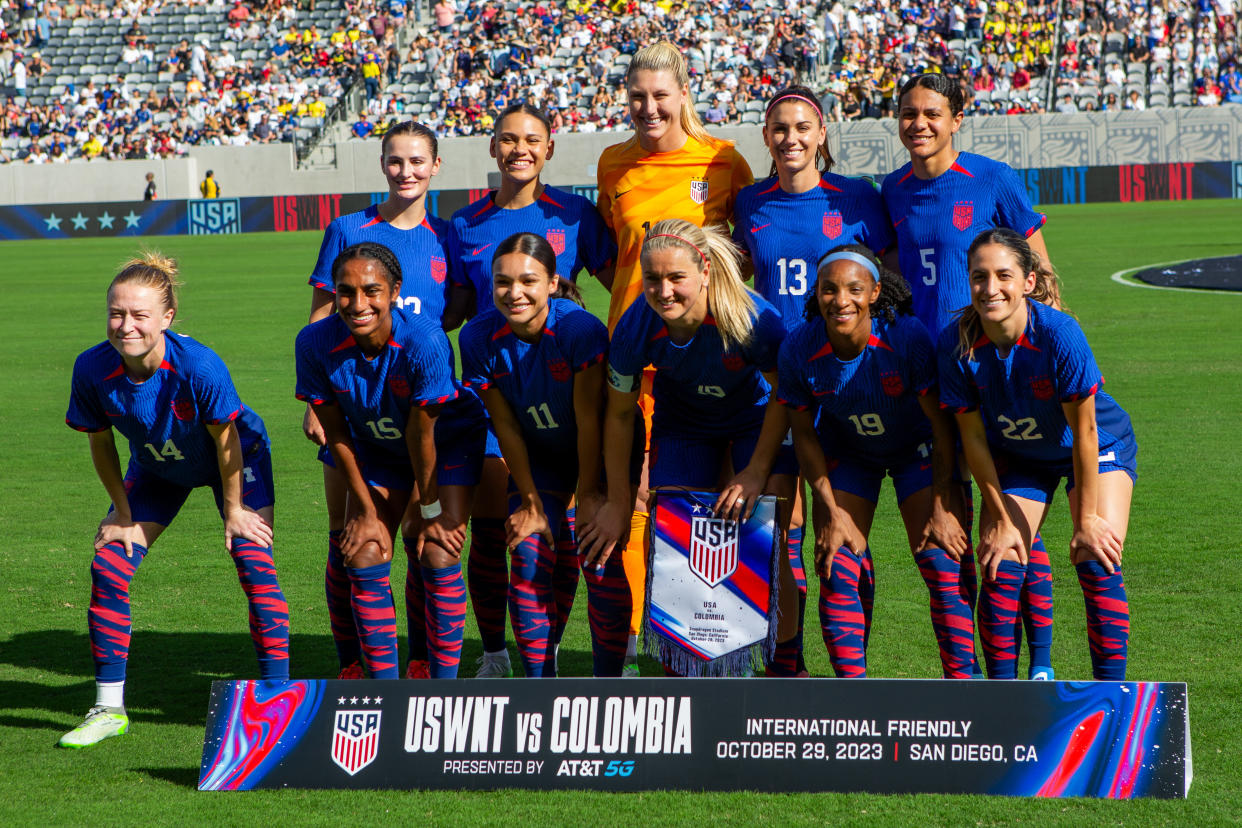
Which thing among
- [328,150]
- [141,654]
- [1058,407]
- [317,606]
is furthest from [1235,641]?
[328,150]

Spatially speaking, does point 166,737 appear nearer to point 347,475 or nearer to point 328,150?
point 347,475

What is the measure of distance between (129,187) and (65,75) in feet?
24.2

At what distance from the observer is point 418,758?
3930mm

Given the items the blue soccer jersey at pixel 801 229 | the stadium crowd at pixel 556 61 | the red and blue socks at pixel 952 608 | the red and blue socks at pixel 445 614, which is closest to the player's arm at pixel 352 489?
the red and blue socks at pixel 445 614

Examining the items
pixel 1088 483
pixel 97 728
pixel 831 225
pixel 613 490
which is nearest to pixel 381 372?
pixel 613 490

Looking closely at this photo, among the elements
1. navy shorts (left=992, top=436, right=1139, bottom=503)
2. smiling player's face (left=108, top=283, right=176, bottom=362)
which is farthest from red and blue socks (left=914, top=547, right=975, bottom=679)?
smiling player's face (left=108, top=283, right=176, bottom=362)

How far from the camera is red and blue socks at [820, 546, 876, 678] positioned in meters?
4.19

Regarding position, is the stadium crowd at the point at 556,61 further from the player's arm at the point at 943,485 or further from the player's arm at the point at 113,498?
the player's arm at the point at 113,498

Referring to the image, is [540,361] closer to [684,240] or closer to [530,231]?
[684,240]

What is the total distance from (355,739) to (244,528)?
94 centimetres

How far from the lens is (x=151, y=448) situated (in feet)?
14.9

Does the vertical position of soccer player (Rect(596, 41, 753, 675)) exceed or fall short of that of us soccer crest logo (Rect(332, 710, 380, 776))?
it exceeds it

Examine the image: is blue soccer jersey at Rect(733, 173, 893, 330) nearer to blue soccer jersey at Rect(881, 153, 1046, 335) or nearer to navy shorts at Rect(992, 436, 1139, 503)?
blue soccer jersey at Rect(881, 153, 1046, 335)

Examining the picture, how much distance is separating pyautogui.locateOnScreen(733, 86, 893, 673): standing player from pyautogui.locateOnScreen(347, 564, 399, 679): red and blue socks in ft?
4.84
